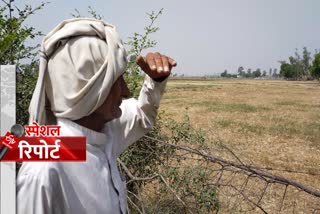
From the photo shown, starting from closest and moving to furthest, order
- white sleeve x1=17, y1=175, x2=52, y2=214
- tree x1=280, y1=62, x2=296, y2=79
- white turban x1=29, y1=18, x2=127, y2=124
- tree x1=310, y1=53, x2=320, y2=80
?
1. white sleeve x1=17, y1=175, x2=52, y2=214
2. white turban x1=29, y1=18, x2=127, y2=124
3. tree x1=310, y1=53, x2=320, y2=80
4. tree x1=280, y1=62, x2=296, y2=79

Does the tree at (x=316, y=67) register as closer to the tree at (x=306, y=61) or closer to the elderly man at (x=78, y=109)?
the tree at (x=306, y=61)

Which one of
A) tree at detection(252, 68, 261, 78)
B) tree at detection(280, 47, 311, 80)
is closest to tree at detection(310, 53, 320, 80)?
tree at detection(280, 47, 311, 80)

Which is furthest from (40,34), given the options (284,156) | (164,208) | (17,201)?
(284,156)

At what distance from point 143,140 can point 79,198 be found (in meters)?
2.41

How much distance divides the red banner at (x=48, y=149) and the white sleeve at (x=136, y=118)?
0.27 meters

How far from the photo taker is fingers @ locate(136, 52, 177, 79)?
1.31 meters

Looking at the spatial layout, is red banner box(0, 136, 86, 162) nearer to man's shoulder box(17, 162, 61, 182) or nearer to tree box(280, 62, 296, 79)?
man's shoulder box(17, 162, 61, 182)

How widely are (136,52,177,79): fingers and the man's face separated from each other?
0.11m

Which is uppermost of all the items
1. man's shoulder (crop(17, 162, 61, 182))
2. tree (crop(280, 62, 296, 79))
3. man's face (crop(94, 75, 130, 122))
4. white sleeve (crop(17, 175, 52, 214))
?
tree (crop(280, 62, 296, 79))

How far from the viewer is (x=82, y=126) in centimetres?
123

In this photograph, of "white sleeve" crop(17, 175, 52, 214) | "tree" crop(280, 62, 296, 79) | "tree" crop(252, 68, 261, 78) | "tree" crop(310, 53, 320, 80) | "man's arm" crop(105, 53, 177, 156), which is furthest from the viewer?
"tree" crop(252, 68, 261, 78)

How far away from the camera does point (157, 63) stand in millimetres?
1318

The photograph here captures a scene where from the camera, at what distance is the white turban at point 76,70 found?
1.11m

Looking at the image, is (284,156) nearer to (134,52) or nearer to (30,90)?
(134,52)
